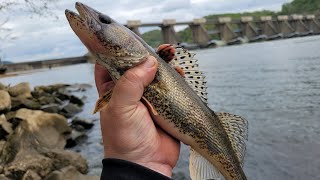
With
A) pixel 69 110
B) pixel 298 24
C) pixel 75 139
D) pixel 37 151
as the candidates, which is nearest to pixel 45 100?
pixel 69 110

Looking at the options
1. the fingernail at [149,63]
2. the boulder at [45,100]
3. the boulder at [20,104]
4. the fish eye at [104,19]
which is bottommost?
the boulder at [45,100]

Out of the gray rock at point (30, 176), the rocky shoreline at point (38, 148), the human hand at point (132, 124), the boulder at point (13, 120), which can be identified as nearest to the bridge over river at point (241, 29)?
the boulder at point (13, 120)

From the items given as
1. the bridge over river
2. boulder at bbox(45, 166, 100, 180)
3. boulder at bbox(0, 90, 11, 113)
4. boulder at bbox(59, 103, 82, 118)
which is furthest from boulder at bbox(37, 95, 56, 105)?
the bridge over river

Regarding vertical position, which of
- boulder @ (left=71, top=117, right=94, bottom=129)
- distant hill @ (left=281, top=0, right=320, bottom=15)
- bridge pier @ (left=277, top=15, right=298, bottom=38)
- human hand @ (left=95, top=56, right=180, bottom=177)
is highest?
human hand @ (left=95, top=56, right=180, bottom=177)

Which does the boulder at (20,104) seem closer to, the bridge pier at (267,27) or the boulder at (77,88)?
the boulder at (77,88)

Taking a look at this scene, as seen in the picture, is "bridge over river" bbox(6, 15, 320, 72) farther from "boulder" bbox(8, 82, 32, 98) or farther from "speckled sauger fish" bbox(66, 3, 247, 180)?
"speckled sauger fish" bbox(66, 3, 247, 180)

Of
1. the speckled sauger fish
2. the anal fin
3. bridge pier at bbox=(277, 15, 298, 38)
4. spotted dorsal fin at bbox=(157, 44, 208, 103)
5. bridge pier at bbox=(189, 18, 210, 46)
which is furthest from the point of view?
bridge pier at bbox=(277, 15, 298, 38)

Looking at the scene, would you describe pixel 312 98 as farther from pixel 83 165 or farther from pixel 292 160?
pixel 83 165
